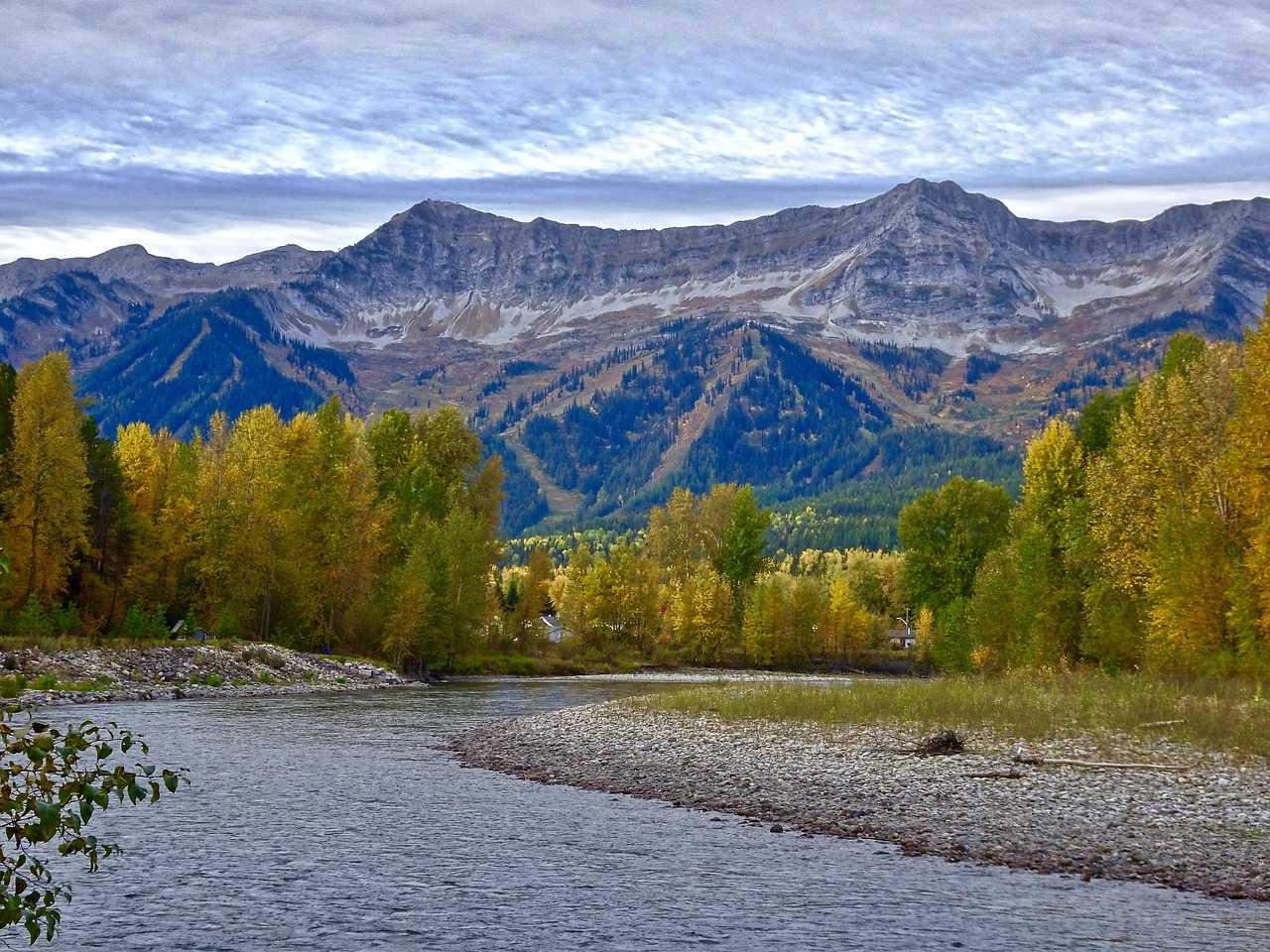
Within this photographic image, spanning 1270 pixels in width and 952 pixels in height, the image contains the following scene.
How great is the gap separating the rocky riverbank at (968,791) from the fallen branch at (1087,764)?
8.7 inches

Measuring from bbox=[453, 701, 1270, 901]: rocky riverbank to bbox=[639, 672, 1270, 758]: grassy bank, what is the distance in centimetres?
158

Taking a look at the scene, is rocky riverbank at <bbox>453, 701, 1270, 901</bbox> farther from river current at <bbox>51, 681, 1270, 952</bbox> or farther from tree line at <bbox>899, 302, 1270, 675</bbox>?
tree line at <bbox>899, 302, 1270, 675</bbox>

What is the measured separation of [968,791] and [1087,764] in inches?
183

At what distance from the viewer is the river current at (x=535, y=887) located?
56.1 ft

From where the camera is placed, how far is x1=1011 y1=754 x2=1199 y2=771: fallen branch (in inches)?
1155

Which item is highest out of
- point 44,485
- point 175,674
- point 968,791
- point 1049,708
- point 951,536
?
point 951,536

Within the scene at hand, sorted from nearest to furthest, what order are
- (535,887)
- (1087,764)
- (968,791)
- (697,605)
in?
(535,887) → (968,791) → (1087,764) → (697,605)

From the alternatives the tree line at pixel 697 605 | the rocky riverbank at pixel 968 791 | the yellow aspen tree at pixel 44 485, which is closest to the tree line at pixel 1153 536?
the rocky riverbank at pixel 968 791

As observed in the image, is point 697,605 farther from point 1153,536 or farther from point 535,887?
point 535,887

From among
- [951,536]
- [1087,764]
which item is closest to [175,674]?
[1087,764]

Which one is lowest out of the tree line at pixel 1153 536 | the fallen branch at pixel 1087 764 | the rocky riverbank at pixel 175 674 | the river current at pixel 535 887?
the rocky riverbank at pixel 175 674

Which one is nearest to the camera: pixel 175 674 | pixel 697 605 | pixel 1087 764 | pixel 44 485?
pixel 1087 764

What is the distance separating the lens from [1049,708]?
130ft

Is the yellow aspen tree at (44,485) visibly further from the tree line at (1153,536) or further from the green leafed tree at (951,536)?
the green leafed tree at (951,536)
